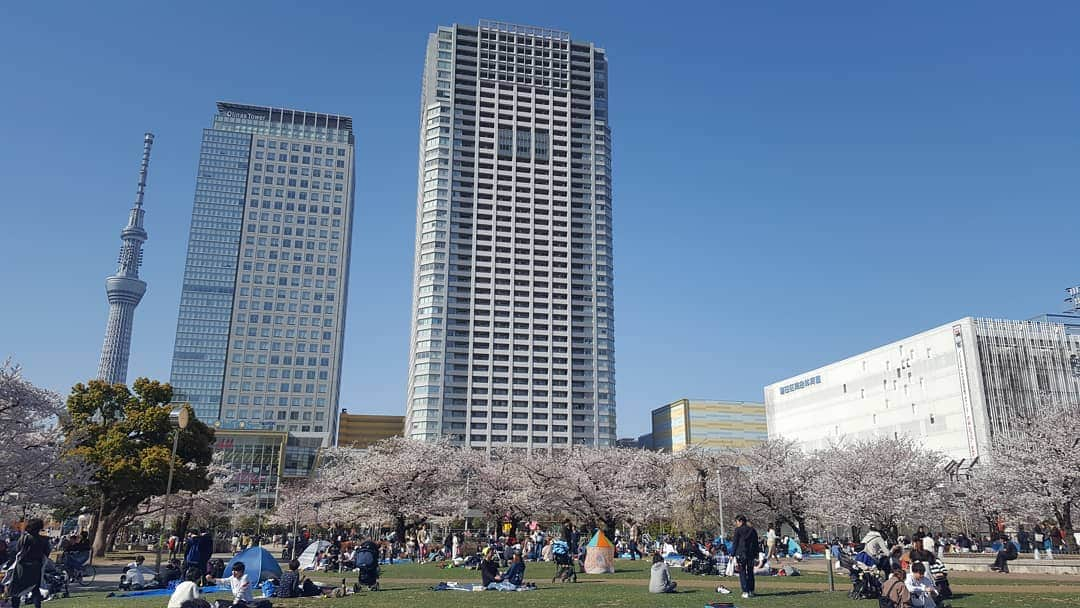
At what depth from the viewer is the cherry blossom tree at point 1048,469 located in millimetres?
46812

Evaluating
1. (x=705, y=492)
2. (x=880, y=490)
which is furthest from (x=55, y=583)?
(x=880, y=490)

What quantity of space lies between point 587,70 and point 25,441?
15548 centimetres

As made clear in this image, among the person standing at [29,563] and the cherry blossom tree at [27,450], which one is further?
the cherry blossom tree at [27,450]

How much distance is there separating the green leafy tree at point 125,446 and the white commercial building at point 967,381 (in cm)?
7733

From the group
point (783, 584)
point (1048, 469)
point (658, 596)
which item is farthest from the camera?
point (1048, 469)

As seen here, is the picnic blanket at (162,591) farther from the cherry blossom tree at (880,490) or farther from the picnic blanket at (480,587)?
the cherry blossom tree at (880,490)

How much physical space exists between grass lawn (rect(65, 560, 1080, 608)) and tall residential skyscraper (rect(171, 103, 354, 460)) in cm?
15736

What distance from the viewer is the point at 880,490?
53.5 meters

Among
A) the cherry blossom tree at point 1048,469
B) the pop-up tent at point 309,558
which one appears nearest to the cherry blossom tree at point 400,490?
the pop-up tent at point 309,558

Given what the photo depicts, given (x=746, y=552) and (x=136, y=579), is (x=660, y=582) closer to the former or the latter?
(x=746, y=552)

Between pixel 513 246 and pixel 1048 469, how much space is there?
116m

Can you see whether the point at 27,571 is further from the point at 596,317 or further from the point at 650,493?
the point at 596,317

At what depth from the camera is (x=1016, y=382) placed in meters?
87.6

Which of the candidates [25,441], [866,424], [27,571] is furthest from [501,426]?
[27,571]
